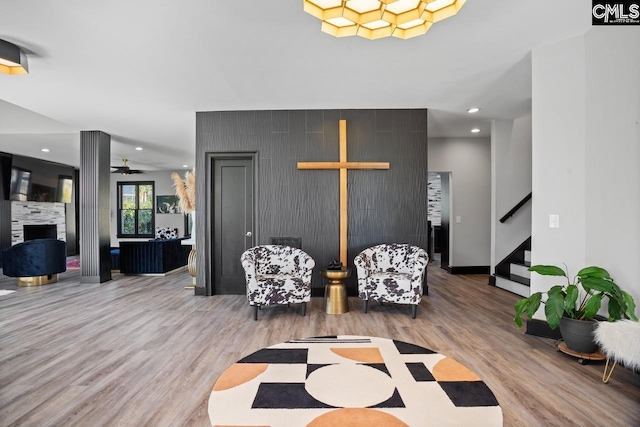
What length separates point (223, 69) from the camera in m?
3.52

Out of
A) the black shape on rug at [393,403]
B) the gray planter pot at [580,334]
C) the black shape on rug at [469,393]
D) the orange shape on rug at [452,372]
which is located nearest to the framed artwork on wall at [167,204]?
the orange shape on rug at [452,372]

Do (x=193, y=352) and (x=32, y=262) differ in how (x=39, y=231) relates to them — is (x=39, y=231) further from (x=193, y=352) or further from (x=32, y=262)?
(x=193, y=352)

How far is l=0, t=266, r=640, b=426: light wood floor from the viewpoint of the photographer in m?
2.01

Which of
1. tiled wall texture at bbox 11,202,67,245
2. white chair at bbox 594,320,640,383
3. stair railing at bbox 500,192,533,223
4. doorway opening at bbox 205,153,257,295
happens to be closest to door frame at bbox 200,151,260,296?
doorway opening at bbox 205,153,257,295

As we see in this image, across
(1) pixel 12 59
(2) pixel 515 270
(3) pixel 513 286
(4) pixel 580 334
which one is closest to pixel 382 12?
(4) pixel 580 334

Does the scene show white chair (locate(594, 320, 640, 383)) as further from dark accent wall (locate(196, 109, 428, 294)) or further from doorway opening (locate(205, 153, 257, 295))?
doorway opening (locate(205, 153, 257, 295))

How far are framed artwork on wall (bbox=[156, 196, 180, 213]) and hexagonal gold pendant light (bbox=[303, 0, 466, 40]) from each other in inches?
385

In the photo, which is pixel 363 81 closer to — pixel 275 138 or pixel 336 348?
pixel 275 138

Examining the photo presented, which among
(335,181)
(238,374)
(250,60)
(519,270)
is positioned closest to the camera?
(238,374)

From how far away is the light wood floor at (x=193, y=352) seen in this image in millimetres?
2012

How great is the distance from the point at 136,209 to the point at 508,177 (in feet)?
36.9

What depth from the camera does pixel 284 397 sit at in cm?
212

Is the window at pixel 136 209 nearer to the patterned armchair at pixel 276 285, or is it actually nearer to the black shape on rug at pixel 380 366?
the patterned armchair at pixel 276 285

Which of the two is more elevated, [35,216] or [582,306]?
[35,216]
